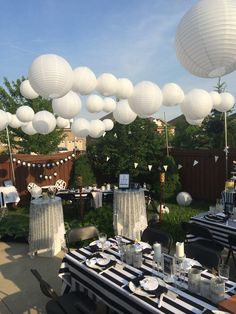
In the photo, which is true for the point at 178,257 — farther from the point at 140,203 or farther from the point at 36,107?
the point at 36,107

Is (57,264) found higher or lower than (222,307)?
lower

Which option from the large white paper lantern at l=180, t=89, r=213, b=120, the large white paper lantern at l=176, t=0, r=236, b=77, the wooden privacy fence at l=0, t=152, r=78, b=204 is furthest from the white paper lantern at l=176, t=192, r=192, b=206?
the large white paper lantern at l=176, t=0, r=236, b=77

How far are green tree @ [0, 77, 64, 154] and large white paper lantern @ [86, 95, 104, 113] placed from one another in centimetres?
1228

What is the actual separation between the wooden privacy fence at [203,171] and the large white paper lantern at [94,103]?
4.82 meters

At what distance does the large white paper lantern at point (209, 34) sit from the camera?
9.27ft

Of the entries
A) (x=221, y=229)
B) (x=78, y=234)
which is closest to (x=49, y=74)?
(x=78, y=234)

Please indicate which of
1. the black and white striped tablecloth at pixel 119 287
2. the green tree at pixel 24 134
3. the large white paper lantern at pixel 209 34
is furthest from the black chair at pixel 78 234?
the green tree at pixel 24 134

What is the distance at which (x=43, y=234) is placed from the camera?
6570 millimetres

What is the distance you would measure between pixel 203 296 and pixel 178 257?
24.8 inches

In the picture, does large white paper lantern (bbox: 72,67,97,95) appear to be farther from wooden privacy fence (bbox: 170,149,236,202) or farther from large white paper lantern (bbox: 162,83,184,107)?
wooden privacy fence (bbox: 170,149,236,202)

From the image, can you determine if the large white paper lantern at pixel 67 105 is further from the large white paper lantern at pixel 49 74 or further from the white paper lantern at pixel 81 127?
the white paper lantern at pixel 81 127

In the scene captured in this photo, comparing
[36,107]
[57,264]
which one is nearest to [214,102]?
[57,264]

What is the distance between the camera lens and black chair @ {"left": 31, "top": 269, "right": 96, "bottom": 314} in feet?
11.1

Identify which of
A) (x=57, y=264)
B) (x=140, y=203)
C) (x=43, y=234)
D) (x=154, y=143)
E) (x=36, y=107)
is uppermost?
(x=36, y=107)
